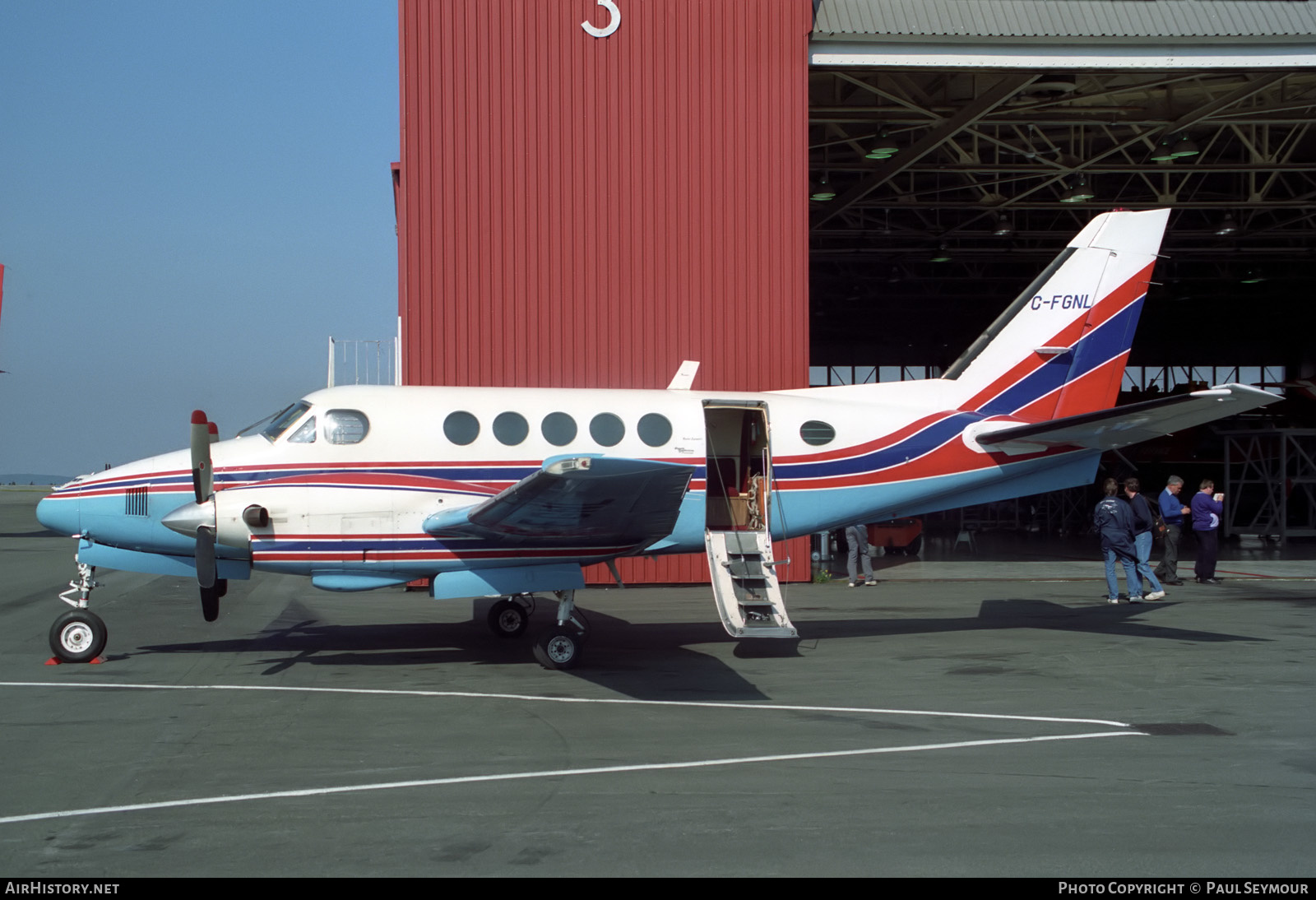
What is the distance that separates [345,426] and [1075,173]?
68.3 ft

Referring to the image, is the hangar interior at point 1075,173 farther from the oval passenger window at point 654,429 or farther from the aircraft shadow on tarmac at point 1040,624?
the oval passenger window at point 654,429

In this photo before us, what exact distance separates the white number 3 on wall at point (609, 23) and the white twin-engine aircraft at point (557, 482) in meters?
8.25

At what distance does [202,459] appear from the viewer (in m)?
10.0

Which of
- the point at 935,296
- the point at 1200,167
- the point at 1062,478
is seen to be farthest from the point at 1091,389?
the point at 935,296

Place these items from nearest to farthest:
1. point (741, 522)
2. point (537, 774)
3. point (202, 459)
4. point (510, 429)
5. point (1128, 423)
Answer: point (537, 774)
point (202, 459)
point (510, 429)
point (1128, 423)
point (741, 522)

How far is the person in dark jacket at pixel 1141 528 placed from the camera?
50.3 feet

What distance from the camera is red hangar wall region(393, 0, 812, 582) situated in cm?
1750

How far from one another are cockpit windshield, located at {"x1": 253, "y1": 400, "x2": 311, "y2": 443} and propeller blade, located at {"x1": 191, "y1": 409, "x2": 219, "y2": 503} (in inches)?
24.1

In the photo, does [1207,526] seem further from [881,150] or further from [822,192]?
[822,192]

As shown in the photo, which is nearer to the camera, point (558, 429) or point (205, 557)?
point (205, 557)

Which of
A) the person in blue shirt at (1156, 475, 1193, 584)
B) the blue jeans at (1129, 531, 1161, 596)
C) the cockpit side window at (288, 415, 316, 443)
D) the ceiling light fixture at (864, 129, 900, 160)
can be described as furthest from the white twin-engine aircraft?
the ceiling light fixture at (864, 129, 900, 160)

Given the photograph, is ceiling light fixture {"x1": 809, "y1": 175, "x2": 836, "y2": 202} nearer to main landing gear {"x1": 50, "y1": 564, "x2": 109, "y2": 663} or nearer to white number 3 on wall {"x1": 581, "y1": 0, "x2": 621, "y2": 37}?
white number 3 on wall {"x1": 581, "y1": 0, "x2": 621, "y2": 37}

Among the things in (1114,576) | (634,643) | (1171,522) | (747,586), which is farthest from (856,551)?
(747,586)

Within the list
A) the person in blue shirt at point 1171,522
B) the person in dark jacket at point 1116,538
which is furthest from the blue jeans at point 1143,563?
the person in blue shirt at point 1171,522
